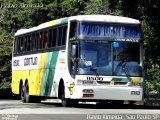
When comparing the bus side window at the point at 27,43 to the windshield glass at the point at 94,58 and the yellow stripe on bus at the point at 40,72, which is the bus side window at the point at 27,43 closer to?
the yellow stripe on bus at the point at 40,72

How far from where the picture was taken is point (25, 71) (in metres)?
31.2

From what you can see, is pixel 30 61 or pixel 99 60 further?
pixel 30 61

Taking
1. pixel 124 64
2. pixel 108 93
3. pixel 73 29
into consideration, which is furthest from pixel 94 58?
pixel 73 29

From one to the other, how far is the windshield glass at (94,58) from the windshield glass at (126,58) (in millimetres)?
297

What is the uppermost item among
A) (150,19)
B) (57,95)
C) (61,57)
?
(150,19)

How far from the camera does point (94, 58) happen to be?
75.4ft

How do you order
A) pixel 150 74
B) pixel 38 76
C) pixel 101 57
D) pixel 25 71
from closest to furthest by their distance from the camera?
1. pixel 101 57
2. pixel 38 76
3. pixel 25 71
4. pixel 150 74

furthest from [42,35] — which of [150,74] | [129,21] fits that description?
[150,74]

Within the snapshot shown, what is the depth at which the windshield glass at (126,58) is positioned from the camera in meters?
23.3

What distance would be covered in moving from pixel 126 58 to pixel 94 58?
127 centimetres

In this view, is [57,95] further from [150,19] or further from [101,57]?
[150,19]

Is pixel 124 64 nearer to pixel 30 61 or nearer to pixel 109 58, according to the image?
pixel 109 58

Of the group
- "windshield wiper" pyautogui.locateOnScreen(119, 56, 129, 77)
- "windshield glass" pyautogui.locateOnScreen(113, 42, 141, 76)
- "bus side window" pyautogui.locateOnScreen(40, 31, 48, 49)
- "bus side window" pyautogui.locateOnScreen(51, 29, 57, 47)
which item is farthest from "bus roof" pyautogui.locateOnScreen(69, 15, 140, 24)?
"bus side window" pyautogui.locateOnScreen(40, 31, 48, 49)

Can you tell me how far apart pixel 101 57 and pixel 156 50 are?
6.88 metres
